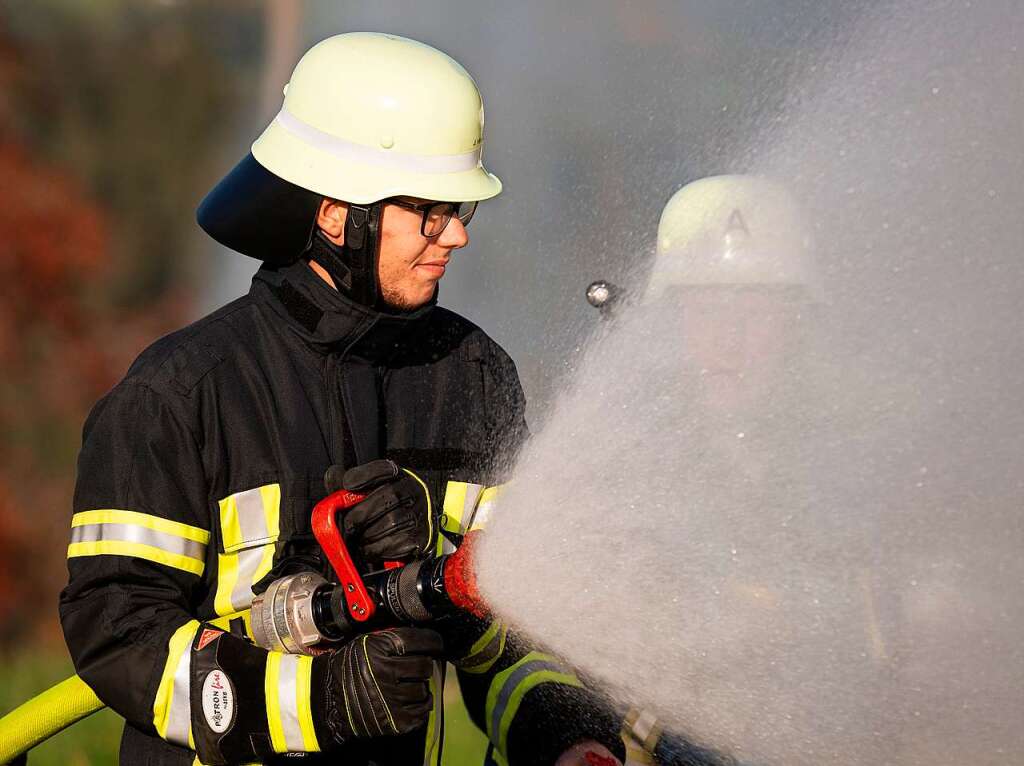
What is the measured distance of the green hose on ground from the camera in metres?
3.24

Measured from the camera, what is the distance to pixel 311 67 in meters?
3.29

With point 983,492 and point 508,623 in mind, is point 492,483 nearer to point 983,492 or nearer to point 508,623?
point 508,623

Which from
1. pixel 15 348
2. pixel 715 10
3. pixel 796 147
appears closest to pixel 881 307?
pixel 796 147

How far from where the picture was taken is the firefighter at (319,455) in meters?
2.68

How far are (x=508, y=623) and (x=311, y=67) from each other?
153 cm

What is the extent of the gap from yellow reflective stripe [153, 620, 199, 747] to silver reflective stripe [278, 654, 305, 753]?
203mm

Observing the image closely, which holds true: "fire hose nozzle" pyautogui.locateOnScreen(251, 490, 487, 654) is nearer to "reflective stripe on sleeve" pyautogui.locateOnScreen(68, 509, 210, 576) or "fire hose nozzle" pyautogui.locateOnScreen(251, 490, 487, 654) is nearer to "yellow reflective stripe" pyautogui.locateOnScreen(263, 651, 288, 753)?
"yellow reflective stripe" pyautogui.locateOnScreen(263, 651, 288, 753)

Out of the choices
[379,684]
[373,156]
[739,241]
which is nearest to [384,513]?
[379,684]

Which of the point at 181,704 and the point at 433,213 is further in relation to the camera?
the point at 433,213

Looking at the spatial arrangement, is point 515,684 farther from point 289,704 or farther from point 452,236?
point 452,236

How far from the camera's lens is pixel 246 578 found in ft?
9.59

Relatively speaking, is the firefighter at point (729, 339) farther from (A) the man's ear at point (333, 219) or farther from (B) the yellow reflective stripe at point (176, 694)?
(B) the yellow reflective stripe at point (176, 694)

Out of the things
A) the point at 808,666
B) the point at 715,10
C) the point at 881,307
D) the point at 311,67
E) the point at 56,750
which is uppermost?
the point at 715,10

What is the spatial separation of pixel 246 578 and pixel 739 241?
6.94ft
